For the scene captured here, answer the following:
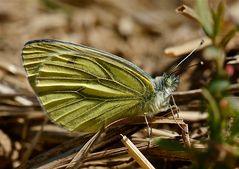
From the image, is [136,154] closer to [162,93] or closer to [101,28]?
[162,93]

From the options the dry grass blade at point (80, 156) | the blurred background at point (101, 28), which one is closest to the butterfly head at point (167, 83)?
the blurred background at point (101, 28)

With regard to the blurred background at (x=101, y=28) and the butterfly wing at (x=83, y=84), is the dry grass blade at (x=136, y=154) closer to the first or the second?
the butterfly wing at (x=83, y=84)

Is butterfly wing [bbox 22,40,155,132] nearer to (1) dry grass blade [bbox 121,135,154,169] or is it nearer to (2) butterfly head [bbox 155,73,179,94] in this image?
(2) butterfly head [bbox 155,73,179,94]

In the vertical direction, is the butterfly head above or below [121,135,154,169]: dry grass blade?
above

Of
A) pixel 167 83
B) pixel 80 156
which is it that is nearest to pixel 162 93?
pixel 167 83

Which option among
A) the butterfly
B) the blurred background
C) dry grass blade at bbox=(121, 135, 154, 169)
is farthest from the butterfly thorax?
the blurred background

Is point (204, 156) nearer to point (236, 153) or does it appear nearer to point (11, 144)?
point (236, 153)

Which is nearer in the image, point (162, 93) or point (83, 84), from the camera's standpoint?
point (162, 93)
